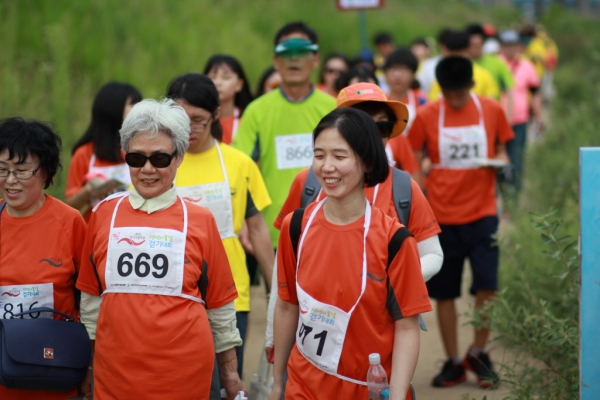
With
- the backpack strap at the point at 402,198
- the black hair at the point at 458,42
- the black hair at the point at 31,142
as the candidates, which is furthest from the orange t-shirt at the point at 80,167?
the black hair at the point at 458,42

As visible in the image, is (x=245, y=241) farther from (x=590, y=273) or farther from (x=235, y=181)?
(x=590, y=273)

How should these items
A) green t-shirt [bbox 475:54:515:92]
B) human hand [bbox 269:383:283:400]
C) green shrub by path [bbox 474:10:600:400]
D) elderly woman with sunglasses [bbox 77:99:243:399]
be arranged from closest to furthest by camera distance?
→ elderly woman with sunglasses [bbox 77:99:243:399]
human hand [bbox 269:383:283:400]
green shrub by path [bbox 474:10:600:400]
green t-shirt [bbox 475:54:515:92]

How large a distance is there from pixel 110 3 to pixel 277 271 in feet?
33.4

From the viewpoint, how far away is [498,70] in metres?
11.8

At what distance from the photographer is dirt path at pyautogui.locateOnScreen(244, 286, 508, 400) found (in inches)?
246

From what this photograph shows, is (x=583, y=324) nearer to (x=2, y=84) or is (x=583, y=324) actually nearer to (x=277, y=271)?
(x=277, y=271)

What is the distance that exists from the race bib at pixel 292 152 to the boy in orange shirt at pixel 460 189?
1.03m

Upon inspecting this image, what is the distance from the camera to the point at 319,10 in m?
22.3

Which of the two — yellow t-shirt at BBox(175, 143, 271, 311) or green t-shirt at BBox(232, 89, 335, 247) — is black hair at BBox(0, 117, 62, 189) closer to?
yellow t-shirt at BBox(175, 143, 271, 311)

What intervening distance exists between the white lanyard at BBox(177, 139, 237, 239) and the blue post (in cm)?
186

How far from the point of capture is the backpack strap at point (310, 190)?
14.1ft

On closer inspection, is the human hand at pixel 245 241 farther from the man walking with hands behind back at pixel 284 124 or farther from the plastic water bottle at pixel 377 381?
the plastic water bottle at pixel 377 381

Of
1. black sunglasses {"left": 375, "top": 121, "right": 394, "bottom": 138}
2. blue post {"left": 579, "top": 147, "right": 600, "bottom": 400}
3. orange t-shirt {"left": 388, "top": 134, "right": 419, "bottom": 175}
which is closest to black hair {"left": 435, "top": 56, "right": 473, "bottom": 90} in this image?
orange t-shirt {"left": 388, "top": 134, "right": 419, "bottom": 175}

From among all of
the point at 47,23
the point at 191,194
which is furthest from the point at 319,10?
the point at 191,194
